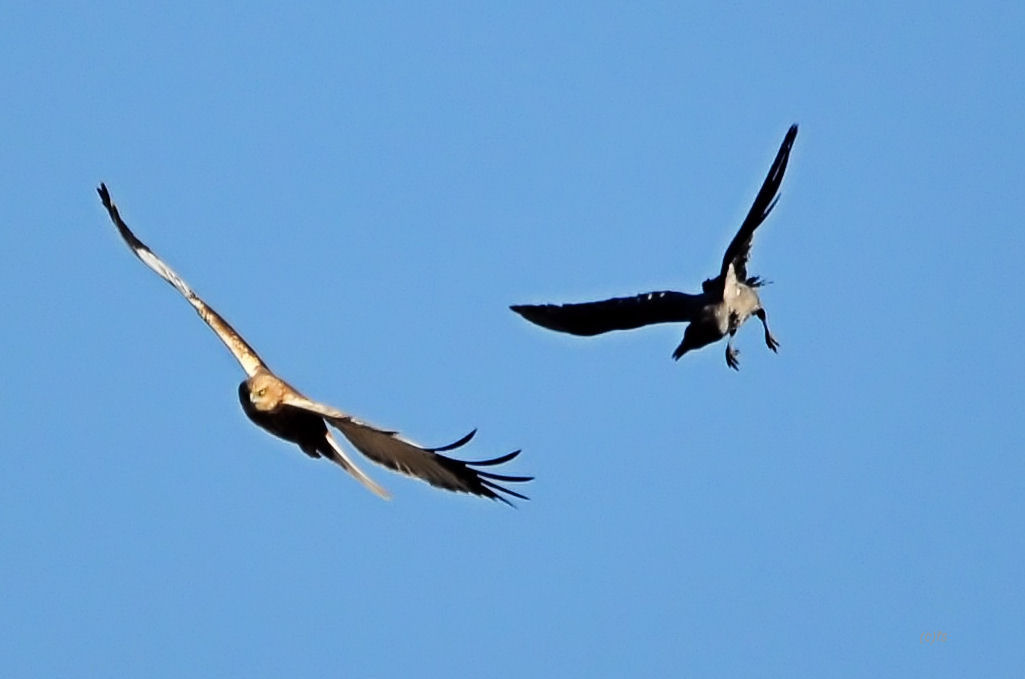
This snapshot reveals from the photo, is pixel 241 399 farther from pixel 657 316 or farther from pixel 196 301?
pixel 657 316

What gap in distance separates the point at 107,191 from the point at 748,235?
5479 mm

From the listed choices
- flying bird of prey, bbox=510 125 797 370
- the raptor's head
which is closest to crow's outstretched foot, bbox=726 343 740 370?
flying bird of prey, bbox=510 125 797 370

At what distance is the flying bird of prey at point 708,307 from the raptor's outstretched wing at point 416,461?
2.38m

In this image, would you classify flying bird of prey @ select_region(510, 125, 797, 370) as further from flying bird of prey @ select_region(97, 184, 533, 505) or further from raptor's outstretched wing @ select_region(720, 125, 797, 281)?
flying bird of prey @ select_region(97, 184, 533, 505)

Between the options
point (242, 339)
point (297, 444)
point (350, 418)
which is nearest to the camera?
point (350, 418)

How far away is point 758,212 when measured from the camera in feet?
49.7

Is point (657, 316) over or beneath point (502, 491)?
over

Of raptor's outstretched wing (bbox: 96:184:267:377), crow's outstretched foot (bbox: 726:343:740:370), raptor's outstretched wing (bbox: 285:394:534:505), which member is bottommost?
raptor's outstretched wing (bbox: 285:394:534:505)

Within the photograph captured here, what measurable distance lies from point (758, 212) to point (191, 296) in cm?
469

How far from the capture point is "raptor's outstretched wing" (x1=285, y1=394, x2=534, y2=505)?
13.9 metres

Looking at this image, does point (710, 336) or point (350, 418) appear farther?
point (710, 336)

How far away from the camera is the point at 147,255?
652 inches

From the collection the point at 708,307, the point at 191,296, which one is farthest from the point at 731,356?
the point at 191,296

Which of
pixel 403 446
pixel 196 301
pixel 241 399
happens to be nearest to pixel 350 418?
pixel 403 446
